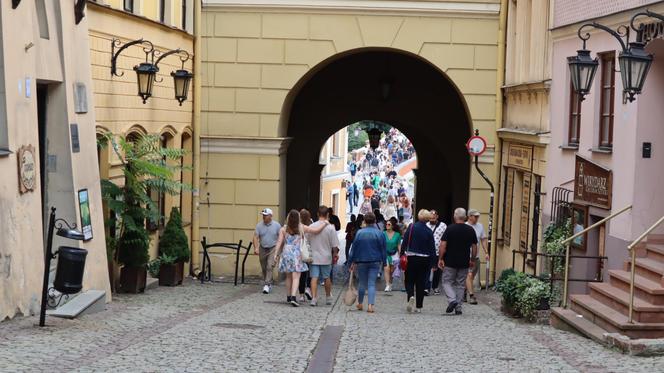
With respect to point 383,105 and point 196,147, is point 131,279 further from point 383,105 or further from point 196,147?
point 383,105

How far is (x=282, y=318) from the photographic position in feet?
50.5

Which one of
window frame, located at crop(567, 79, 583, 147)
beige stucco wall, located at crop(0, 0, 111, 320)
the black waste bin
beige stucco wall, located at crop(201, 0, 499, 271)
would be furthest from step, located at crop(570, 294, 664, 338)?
beige stucco wall, located at crop(201, 0, 499, 271)

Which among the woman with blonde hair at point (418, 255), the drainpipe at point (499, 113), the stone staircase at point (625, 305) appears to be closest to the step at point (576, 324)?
the stone staircase at point (625, 305)

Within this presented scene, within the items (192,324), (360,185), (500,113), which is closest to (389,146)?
(360,185)

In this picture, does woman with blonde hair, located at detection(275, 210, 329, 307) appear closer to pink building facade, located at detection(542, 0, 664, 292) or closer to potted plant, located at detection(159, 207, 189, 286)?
potted plant, located at detection(159, 207, 189, 286)

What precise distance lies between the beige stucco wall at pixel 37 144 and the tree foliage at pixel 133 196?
3.84 feet

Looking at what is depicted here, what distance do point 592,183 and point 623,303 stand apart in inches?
181

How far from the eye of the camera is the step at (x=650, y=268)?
44.6 ft

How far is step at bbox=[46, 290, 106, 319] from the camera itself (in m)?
13.4

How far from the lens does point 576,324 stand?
14.0 m

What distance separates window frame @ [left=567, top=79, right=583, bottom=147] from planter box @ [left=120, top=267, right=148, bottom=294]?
6.79 m

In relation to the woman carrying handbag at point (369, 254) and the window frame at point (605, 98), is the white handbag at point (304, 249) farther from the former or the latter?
the window frame at point (605, 98)

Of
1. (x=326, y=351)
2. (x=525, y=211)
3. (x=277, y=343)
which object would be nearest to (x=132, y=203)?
(x=277, y=343)

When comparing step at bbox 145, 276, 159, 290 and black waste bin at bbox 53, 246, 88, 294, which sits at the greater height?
black waste bin at bbox 53, 246, 88, 294
